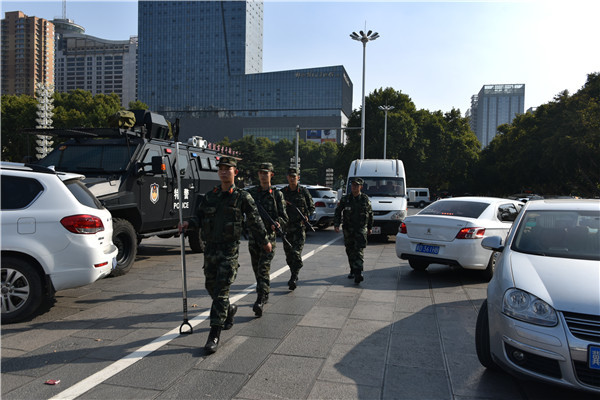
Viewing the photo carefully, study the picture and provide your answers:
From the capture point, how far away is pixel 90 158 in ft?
27.2

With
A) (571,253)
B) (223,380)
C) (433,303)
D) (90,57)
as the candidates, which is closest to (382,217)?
(433,303)

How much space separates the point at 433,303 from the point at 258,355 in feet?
10.4

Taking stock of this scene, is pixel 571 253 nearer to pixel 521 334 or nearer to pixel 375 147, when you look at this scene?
pixel 521 334

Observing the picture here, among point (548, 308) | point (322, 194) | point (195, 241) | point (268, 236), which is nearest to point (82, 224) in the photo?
A: point (268, 236)

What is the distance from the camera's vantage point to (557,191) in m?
43.6

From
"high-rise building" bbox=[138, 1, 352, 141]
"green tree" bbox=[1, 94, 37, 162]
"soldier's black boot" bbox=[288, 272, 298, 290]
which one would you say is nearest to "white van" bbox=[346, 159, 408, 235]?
"soldier's black boot" bbox=[288, 272, 298, 290]

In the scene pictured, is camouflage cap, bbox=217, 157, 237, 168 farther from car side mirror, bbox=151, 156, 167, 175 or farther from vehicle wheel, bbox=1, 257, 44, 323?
car side mirror, bbox=151, 156, 167, 175

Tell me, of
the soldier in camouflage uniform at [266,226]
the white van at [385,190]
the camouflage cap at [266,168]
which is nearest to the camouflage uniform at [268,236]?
the soldier in camouflage uniform at [266,226]

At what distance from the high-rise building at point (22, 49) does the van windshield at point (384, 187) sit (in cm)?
13814

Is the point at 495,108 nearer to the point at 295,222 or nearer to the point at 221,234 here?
the point at 295,222

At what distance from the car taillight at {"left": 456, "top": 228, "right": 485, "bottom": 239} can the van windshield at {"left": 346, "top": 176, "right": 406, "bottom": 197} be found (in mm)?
7244

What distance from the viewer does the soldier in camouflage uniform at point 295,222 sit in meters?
7.19

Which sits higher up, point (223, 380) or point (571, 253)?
point (571, 253)

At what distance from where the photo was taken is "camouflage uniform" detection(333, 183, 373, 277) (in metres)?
7.79
